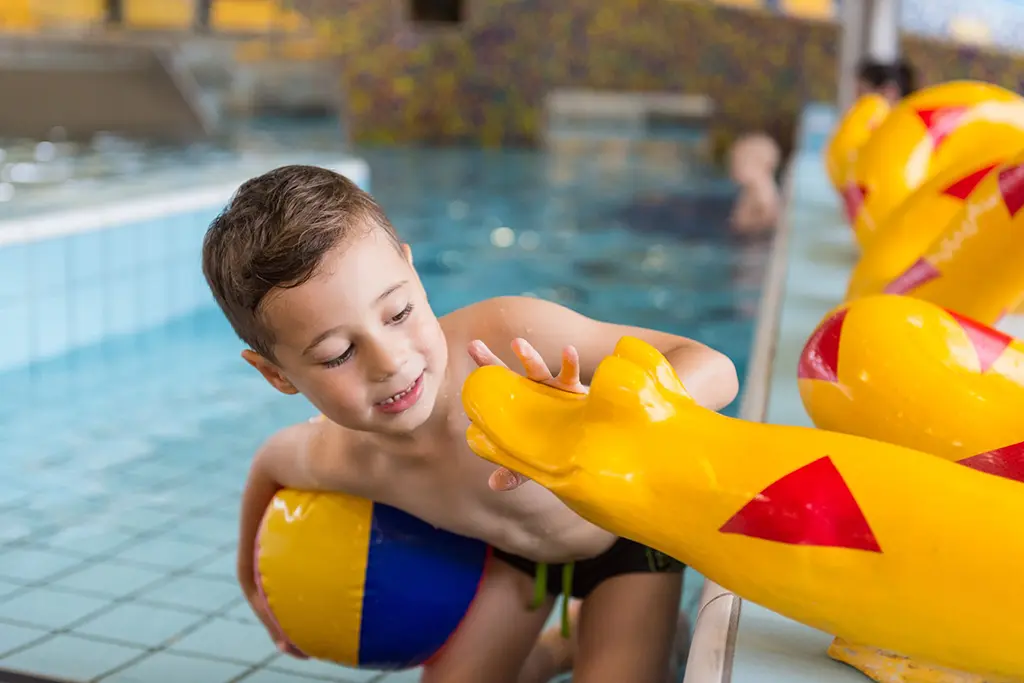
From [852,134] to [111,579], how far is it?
2992 millimetres

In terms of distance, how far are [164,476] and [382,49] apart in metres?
13.7

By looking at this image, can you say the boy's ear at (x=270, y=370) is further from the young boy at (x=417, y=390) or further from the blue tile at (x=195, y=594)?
the blue tile at (x=195, y=594)

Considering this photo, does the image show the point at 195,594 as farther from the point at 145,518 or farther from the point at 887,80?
the point at 887,80

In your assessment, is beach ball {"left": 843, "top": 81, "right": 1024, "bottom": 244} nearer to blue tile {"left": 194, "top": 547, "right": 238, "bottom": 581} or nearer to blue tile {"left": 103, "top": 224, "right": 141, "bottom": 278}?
blue tile {"left": 194, "top": 547, "right": 238, "bottom": 581}

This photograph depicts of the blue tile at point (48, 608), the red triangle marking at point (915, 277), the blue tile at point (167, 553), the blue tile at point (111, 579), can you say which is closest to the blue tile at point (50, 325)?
the blue tile at point (167, 553)

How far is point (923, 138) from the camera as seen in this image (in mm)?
3238

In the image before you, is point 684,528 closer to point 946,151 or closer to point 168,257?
point 946,151

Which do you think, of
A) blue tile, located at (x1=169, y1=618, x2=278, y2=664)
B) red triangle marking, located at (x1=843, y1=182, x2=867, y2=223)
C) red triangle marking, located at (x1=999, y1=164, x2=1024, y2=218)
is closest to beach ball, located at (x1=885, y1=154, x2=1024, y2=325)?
red triangle marking, located at (x1=999, y1=164, x2=1024, y2=218)

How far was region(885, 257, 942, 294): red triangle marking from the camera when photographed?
2150mm

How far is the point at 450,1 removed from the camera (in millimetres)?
16531

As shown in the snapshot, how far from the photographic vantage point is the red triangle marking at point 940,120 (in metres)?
3.12

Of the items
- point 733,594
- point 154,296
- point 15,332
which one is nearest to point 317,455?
point 733,594

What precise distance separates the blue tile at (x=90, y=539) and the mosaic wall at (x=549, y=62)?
43.3ft

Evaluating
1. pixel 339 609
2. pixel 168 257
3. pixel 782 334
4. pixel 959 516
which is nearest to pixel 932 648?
pixel 959 516
